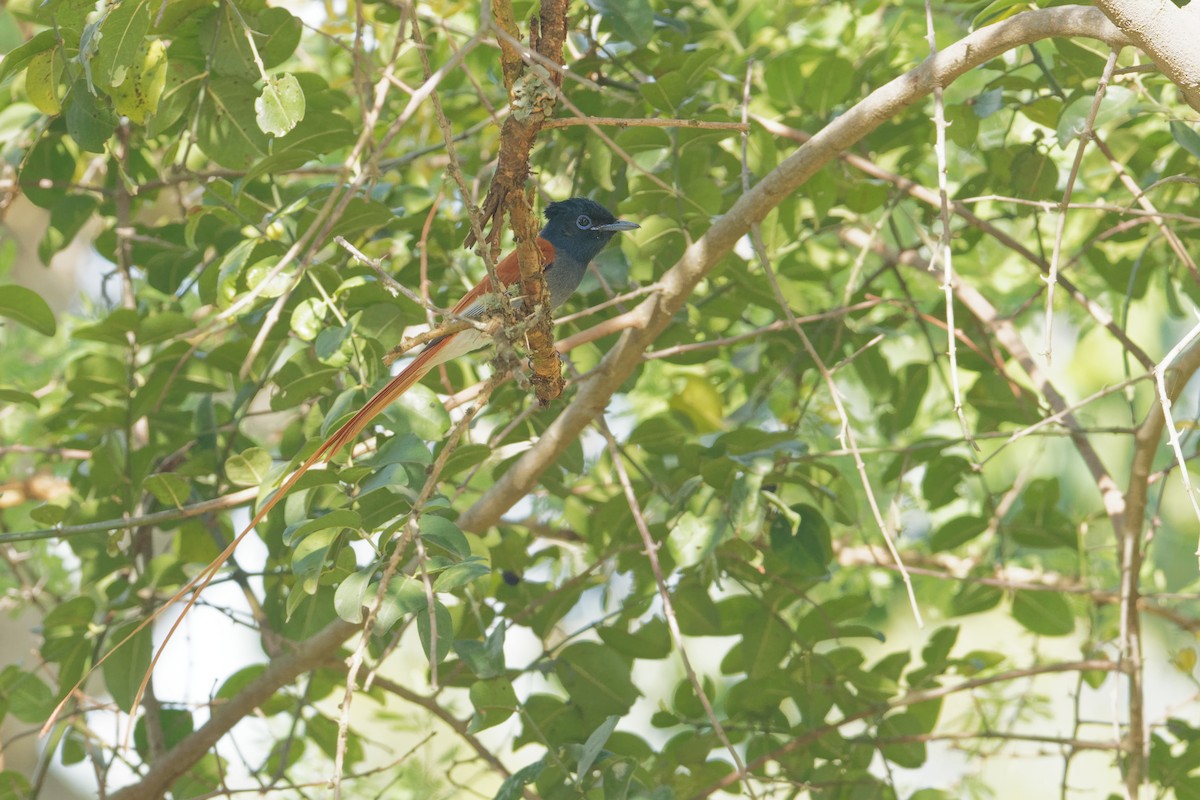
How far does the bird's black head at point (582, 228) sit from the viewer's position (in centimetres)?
352

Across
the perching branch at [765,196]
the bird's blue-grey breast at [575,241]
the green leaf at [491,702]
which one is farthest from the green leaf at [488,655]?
the bird's blue-grey breast at [575,241]

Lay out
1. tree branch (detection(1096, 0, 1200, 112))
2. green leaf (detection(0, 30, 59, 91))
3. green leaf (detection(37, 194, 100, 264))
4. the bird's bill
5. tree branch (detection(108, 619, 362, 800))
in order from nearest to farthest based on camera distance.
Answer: tree branch (detection(1096, 0, 1200, 112)), green leaf (detection(0, 30, 59, 91)), tree branch (detection(108, 619, 362, 800)), the bird's bill, green leaf (detection(37, 194, 100, 264))

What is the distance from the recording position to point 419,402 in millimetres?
2734

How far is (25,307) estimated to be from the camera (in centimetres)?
290

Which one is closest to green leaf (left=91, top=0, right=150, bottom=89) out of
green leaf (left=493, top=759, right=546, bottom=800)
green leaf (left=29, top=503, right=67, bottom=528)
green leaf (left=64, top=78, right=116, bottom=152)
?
green leaf (left=64, top=78, right=116, bottom=152)

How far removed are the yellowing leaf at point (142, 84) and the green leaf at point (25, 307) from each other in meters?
0.55

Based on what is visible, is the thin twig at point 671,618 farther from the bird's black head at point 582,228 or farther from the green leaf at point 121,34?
the green leaf at point 121,34

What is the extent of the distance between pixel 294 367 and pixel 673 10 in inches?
73.4

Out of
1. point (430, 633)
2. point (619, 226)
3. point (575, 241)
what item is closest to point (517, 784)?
point (430, 633)

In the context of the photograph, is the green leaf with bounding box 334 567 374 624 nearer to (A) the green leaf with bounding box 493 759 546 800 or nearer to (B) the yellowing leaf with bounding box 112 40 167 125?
(A) the green leaf with bounding box 493 759 546 800

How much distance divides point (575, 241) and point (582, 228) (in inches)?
1.9

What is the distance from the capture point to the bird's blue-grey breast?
3.51 meters

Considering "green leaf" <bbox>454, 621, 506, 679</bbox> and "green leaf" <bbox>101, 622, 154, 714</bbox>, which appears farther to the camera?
"green leaf" <bbox>101, 622, 154, 714</bbox>

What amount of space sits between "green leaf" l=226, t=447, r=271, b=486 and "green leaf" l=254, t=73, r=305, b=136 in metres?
0.82
